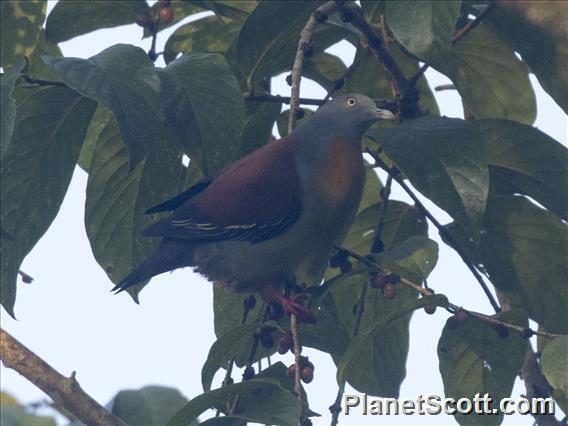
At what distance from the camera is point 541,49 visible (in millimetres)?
2988

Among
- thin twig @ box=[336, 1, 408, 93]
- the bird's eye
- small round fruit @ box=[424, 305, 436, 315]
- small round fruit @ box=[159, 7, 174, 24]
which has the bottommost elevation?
small round fruit @ box=[424, 305, 436, 315]

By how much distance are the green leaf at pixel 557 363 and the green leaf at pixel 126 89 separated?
116 centimetres

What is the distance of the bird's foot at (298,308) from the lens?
279cm

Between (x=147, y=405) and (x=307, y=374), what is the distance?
1.91ft

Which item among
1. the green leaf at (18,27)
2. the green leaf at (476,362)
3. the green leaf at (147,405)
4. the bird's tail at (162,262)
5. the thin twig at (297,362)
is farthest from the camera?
the green leaf at (18,27)

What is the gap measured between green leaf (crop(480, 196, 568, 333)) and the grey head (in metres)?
0.64

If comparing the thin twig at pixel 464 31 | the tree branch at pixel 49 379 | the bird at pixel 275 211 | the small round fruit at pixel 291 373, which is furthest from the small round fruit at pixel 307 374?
the thin twig at pixel 464 31

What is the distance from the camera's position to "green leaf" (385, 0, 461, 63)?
107 inches

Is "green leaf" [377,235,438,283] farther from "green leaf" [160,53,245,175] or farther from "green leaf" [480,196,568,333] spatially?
"green leaf" [160,53,245,175]

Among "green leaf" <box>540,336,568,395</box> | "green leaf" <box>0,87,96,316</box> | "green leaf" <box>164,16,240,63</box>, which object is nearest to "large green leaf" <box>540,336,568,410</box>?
"green leaf" <box>540,336,568,395</box>

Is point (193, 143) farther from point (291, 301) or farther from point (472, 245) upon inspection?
point (472, 245)

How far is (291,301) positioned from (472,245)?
59 centimetres

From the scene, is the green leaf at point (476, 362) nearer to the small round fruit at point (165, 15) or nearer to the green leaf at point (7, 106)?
the green leaf at point (7, 106)

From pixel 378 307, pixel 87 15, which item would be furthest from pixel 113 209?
pixel 378 307
